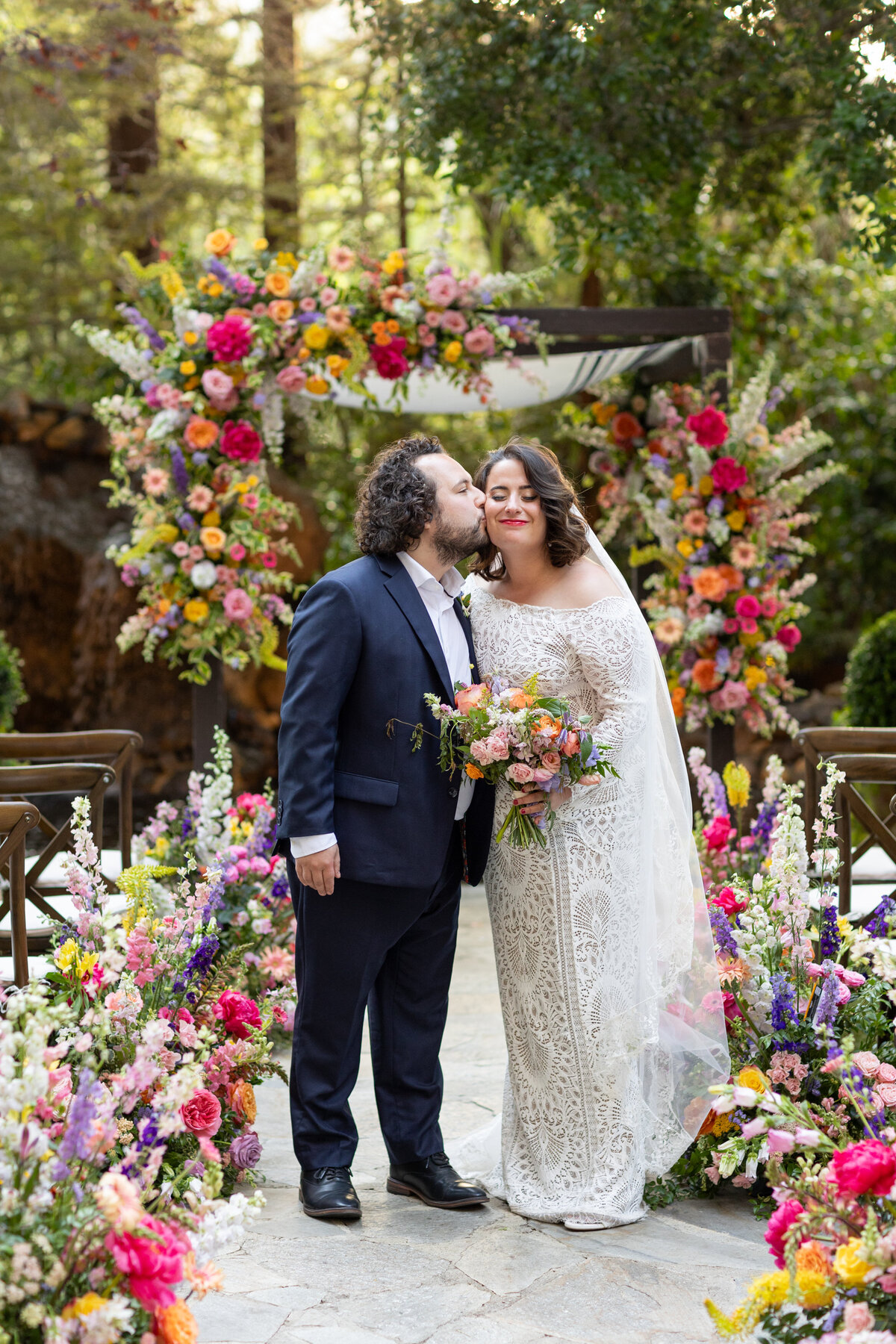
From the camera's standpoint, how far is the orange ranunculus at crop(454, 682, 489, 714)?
2.92m

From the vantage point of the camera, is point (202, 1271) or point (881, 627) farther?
point (881, 627)

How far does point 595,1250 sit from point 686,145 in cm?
600

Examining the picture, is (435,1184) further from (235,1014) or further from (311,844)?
(311,844)

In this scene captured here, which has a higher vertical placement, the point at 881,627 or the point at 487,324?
the point at 487,324

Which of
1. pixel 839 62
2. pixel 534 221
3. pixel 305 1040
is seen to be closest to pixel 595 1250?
pixel 305 1040

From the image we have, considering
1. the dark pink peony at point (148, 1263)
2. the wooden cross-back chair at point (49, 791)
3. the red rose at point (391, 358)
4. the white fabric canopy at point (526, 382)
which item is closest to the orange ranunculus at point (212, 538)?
the white fabric canopy at point (526, 382)

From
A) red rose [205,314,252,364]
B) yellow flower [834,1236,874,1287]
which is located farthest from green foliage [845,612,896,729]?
yellow flower [834,1236,874,1287]

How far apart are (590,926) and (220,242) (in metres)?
3.49

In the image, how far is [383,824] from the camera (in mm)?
3021

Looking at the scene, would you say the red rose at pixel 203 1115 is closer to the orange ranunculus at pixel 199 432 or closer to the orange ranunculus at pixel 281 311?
the orange ranunculus at pixel 199 432

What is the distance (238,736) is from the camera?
9883 mm

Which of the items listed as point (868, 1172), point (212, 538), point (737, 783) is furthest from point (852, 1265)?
point (212, 538)

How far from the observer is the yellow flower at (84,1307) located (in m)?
1.81

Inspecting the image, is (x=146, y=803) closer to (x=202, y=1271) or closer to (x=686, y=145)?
(x=686, y=145)
